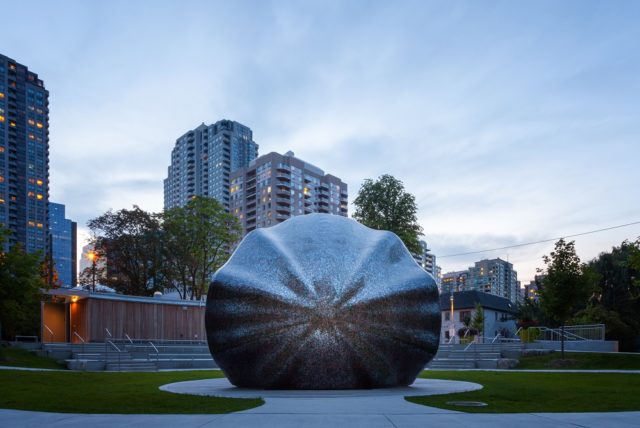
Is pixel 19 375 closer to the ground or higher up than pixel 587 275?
closer to the ground

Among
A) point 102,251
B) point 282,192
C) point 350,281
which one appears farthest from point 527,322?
point 282,192

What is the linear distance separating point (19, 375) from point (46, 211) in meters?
179

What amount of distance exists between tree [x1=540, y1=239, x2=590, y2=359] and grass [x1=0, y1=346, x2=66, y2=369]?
25.7 meters

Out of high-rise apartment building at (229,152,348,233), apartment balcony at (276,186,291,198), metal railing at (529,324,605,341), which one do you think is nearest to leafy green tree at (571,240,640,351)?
metal railing at (529,324,605,341)

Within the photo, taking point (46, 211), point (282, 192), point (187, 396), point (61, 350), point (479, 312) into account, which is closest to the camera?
point (187, 396)

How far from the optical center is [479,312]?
237 ft

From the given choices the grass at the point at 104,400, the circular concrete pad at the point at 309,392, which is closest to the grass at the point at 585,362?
the circular concrete pad at the point at 309,392

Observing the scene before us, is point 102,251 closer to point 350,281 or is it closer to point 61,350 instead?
point 61,350

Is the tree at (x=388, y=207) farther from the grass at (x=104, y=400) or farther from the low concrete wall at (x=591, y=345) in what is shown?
the grass at (x=104, y=400)

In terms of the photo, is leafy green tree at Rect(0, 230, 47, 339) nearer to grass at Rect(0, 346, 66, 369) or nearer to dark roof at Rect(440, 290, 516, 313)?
grass at Rect(0, 346, 66, 369)

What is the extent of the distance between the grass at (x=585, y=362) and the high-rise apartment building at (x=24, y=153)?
161 metres

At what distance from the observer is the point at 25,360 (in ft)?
90.9

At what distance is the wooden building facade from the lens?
117ft

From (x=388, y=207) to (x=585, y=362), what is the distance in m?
32.7
